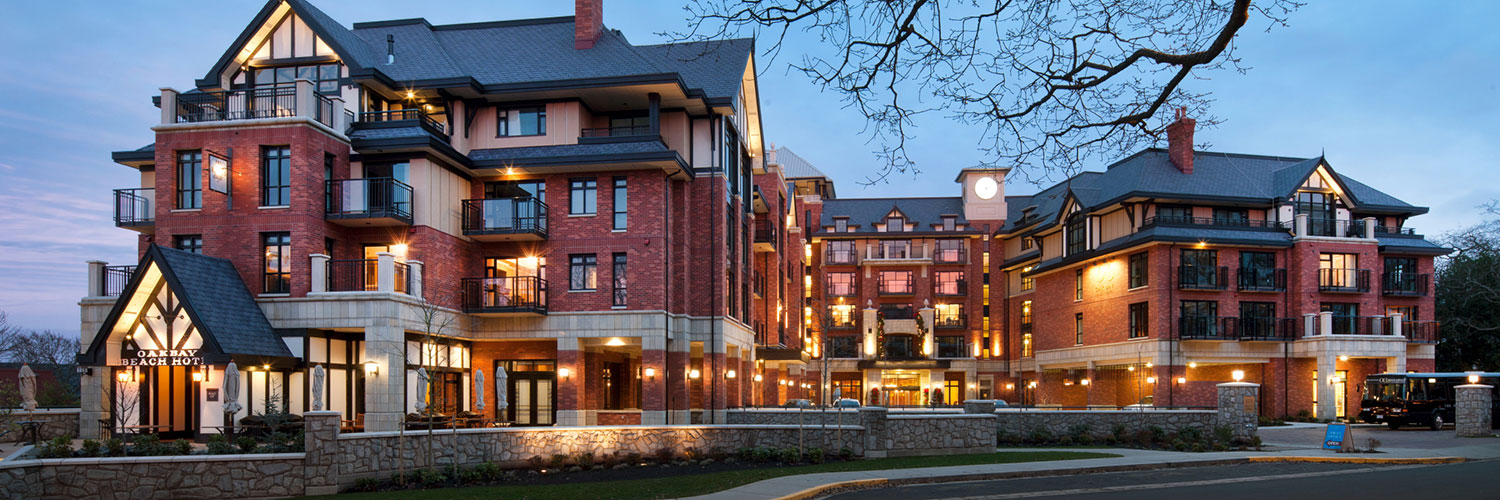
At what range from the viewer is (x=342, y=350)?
31812mm

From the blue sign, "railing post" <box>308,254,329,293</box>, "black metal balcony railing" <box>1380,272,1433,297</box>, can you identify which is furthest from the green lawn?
"black metal balcony railing" <box>1380,272,1433,297</box>

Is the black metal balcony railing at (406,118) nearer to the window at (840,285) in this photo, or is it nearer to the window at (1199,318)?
the window at (1199,318)

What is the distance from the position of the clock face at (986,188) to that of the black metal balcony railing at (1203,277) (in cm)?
2499

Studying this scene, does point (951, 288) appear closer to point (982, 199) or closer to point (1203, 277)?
point (982, 199)

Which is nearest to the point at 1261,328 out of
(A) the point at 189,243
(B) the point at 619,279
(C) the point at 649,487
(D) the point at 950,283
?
(D) the point at 950,283

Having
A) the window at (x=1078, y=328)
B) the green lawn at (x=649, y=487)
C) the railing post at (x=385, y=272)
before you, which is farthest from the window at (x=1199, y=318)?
the railing post at (x=385, y=272)

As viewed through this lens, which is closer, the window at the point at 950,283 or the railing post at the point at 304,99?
the railing post at the point at 304,99

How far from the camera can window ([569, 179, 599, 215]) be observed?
3516 centimetres

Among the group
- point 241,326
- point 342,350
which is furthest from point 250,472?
point 342,350

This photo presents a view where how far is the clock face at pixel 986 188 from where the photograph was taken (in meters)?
73.2

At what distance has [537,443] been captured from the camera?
22.1 metres

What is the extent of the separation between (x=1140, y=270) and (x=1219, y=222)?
13.1 ft

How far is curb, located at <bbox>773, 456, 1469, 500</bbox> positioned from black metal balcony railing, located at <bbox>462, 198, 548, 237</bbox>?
17084mm

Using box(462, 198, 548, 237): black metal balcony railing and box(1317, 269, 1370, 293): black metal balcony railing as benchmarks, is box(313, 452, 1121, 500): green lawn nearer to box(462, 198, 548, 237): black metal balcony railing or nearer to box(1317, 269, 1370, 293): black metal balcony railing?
box(462, 198, 548, 237): black metal balcony railing
